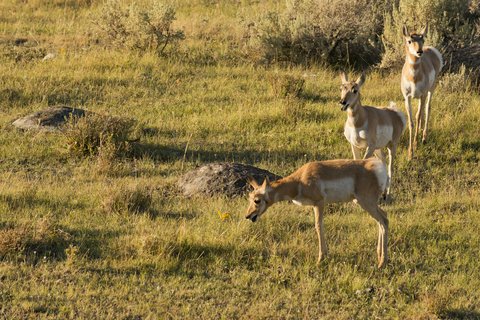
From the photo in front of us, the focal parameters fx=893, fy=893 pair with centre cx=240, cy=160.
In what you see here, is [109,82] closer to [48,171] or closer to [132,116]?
[132,116]

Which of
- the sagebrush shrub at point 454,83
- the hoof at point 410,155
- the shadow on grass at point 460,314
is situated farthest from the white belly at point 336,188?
the sagebrush shrub at point 454,83

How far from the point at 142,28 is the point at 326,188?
1087cm

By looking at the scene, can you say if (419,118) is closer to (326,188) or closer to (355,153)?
(355,153)

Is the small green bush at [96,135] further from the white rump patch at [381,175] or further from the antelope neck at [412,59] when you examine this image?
the white rump patch at [381,175]

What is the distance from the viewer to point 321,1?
19875 millimetres

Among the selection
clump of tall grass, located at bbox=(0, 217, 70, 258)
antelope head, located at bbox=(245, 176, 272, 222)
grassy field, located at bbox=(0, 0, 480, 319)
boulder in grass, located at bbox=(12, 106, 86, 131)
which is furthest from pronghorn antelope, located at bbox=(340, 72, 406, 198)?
boulder in grass, located at bbox=(12, 106, 86, 131)

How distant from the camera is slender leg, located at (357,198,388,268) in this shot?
9.67 metres

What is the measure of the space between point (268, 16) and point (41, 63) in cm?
520

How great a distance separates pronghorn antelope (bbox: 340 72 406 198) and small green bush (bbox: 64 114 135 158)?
148 inches

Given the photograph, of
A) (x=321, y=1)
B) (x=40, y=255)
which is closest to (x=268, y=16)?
(x=321, y=1)

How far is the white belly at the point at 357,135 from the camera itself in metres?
12.0

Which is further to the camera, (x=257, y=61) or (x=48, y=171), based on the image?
(x=257, y=61)

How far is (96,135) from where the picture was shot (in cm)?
1405

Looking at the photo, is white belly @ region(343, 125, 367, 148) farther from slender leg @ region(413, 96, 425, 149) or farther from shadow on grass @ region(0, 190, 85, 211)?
shadow on grass @ region(0, 190, 85, 211)
